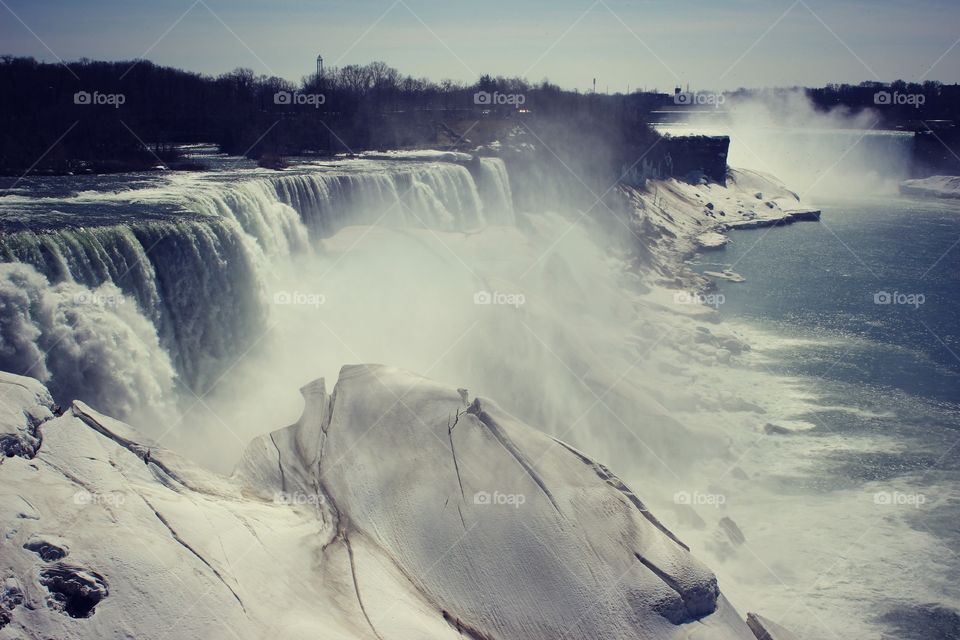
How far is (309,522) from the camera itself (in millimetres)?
11922

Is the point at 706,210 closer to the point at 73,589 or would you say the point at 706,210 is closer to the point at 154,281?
the point at 154,281

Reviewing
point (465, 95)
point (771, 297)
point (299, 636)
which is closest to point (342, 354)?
point (299, 636)

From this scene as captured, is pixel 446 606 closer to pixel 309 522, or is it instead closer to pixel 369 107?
pixel 309 522

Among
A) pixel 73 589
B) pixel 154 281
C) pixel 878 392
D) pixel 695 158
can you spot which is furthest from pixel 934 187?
pixel 73 589

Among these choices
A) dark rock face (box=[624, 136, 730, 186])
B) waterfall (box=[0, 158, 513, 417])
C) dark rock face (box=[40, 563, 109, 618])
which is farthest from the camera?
dark rock face (box=[624, 136, 730, 186])

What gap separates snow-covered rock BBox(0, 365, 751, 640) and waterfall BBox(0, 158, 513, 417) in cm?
533

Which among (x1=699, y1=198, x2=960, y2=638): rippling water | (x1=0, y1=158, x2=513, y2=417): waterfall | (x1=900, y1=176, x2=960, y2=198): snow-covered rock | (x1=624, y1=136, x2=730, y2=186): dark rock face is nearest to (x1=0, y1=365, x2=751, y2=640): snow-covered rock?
(x1=0, y1=158, x2=513, y2=417): waterfall

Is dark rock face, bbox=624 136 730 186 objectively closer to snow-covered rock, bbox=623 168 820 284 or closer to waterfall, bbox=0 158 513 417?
snow-covered rock, bbox=623 168 820 284

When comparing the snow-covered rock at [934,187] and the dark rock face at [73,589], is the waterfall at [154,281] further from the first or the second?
the snow-covered rock at [934,187]

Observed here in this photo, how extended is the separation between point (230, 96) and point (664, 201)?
3401cm

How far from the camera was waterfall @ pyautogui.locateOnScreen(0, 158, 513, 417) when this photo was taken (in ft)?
53.5

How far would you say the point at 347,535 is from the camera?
38.5 feet

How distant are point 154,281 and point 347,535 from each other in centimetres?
1088

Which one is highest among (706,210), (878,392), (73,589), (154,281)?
(154,281)
